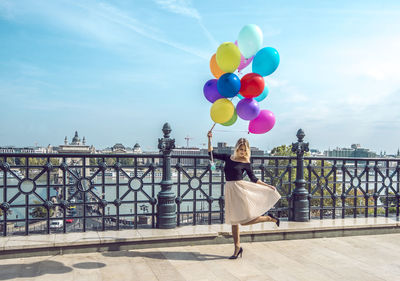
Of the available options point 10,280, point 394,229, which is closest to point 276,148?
point 394,229

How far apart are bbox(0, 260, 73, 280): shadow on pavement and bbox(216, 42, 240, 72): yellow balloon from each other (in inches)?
136

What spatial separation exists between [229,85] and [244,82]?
319 millimetres

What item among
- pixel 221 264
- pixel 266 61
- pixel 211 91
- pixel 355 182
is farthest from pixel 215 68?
pixel 355 182

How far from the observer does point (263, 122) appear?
17.9ft

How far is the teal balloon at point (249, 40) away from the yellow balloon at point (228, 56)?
206 mm

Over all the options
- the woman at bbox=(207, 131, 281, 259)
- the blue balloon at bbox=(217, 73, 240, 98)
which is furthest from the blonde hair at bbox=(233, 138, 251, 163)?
the blue balloon at bbox=(217, 73, 240, 98)

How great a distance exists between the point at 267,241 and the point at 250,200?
1.52 m

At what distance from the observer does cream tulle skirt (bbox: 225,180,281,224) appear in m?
5.12

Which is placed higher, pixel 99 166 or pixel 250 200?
pixel 99 166

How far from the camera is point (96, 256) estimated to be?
527 centimetres

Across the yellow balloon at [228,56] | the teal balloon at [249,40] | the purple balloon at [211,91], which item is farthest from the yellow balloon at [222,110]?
the teal balloon at [249,40]

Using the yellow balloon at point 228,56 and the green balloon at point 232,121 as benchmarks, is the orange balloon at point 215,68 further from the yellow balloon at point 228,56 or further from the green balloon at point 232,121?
the green balloon at point 232,121

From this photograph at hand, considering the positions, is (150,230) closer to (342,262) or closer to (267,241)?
(267,241)

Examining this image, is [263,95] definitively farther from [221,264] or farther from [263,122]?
[221,264]
